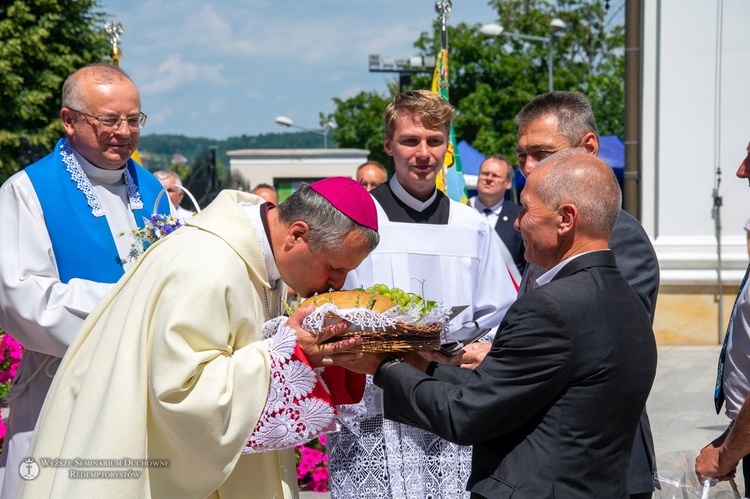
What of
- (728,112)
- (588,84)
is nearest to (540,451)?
(728,112)

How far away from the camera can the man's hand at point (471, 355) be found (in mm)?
3564

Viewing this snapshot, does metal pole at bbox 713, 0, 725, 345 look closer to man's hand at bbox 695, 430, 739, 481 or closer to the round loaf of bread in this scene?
man's hand at bbox 695, 430, 739, 481

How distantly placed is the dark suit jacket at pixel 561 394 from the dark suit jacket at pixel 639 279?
599mm

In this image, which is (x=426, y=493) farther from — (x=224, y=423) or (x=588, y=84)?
(x=588, y=84)

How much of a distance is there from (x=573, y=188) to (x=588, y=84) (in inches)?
1771

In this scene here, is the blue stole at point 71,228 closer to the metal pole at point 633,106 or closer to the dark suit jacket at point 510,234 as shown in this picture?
the dark suit jacket at point 510,234

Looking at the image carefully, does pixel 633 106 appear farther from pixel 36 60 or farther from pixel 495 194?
pixel 36 60

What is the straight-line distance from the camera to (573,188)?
2.73 metres

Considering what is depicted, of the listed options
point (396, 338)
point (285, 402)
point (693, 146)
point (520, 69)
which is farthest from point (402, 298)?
point (520, 69)

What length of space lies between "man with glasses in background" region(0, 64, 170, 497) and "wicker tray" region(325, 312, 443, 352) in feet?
4.59

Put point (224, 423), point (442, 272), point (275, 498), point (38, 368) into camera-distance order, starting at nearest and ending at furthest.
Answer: point (224, 423) → point (275, 498) → point (38, 368) → point (442, 272)

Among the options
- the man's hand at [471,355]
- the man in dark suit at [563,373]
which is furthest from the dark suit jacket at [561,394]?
the man's hand at [471,355]

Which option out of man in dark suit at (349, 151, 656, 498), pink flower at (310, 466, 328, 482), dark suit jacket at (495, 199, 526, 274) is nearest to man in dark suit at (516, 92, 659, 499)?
man in dark suit at (349, 151, 656, 498)

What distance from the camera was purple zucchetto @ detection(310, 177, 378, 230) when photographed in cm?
309
